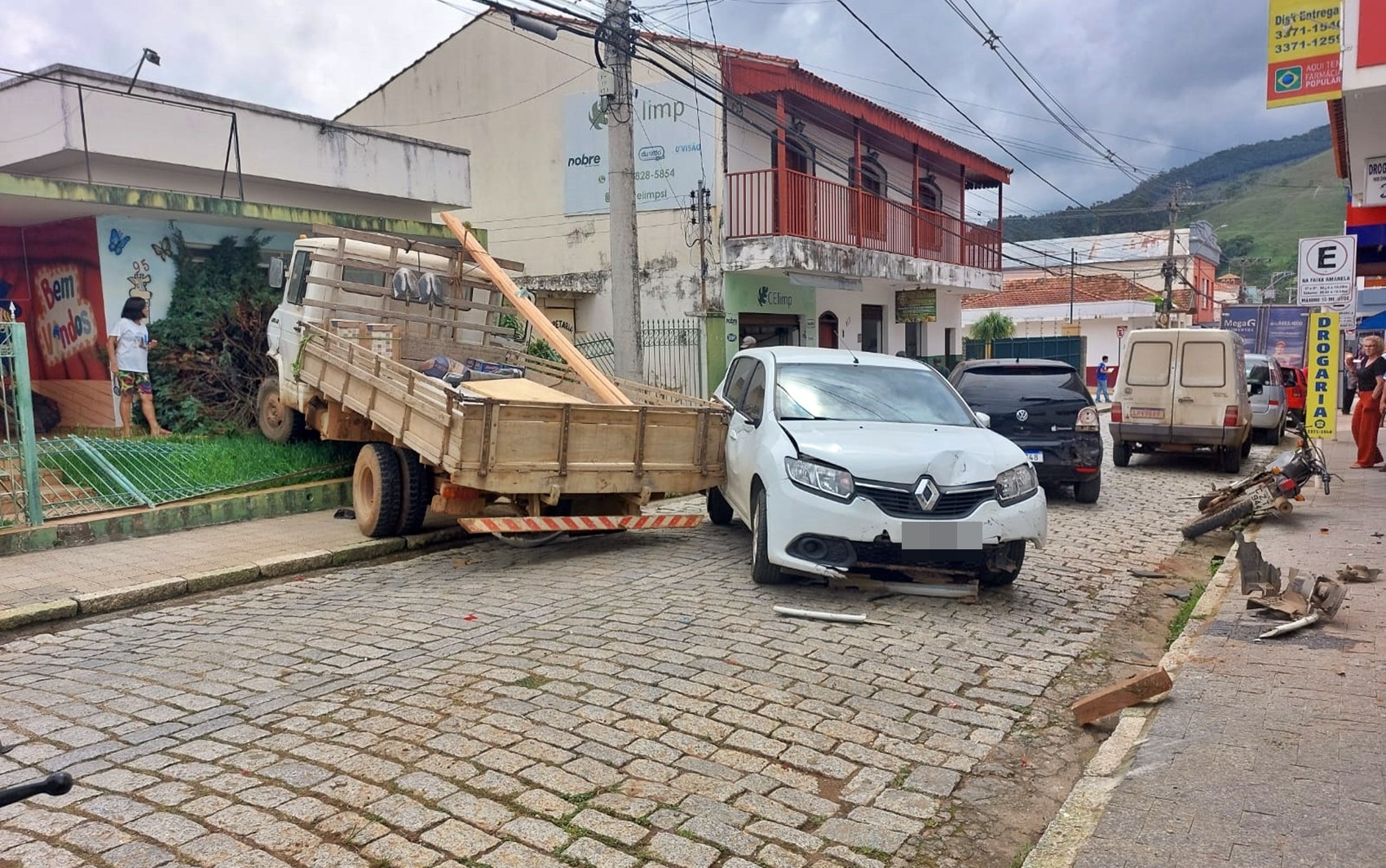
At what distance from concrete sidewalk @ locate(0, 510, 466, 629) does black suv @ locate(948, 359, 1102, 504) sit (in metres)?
6.16

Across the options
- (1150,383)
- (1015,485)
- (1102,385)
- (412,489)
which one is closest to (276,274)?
(412,489)

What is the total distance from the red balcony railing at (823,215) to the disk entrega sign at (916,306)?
1.03 meters

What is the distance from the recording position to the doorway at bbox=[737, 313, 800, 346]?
19.1 metres

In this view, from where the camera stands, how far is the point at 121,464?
933 cm

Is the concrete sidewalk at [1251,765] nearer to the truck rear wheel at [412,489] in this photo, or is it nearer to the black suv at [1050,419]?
the black suv at [1050,419]

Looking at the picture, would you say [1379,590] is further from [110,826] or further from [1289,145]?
[1289,145]

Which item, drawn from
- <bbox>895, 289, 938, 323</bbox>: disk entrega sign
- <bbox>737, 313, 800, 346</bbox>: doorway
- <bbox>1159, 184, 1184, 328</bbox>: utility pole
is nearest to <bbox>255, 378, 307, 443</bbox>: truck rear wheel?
<bbox>737, 313, 800, 346</bbox>: doorway

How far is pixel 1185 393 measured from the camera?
13.0 m

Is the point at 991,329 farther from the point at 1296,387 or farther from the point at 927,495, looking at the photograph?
the point at 927,495

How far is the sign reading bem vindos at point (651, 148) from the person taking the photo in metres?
17.8

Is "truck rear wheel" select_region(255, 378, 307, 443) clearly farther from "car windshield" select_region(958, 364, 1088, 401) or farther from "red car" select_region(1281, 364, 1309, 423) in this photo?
"red car" select_region(1281, 364, 1309, 423)

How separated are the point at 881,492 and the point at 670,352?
12448 millimetres

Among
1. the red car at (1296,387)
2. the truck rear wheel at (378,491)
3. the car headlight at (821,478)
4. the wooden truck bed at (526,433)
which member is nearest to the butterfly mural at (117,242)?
the wooden truck bed at (526,433)

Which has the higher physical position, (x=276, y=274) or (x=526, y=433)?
(x=276, y=274)
